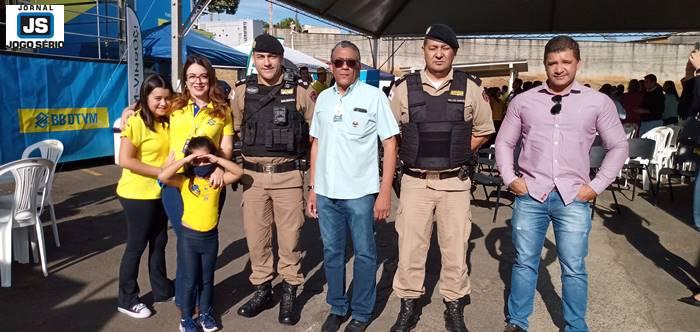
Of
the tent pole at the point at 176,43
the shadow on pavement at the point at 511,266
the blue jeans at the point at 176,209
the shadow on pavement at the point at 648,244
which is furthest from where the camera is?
the tent pole at the point at 176,43

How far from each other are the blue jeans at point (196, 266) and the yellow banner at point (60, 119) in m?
6.81

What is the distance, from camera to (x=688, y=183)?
8602 millimetres

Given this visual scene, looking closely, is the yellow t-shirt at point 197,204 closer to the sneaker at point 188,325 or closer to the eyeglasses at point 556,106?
the sneaker at point 188,325

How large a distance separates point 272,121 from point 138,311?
1580 mm

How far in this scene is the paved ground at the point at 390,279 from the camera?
10.8 feet

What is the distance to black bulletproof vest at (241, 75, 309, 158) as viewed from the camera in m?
3.20

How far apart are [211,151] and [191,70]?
1.70 ft

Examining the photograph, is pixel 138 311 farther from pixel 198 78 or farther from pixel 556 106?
pixel 556 106

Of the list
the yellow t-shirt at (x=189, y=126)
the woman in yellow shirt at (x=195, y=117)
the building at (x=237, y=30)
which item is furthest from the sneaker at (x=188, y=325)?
the building at (x=237, y=30)

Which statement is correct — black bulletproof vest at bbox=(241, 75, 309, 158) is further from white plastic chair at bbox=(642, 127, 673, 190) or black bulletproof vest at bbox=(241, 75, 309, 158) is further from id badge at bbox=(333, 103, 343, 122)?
white plastic chair at bbox=(642, 127, 673, 190)

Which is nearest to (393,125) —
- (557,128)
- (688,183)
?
(557,128)

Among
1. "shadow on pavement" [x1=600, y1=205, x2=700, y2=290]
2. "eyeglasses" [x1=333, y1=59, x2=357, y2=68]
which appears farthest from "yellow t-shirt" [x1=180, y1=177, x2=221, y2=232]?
"shadow on pavement" [x1=600, y1=205, x2=700, y2=290]

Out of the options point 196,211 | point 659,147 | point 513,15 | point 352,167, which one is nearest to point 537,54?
point 513,15

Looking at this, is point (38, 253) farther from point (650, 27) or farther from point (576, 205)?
point (650, 27)
